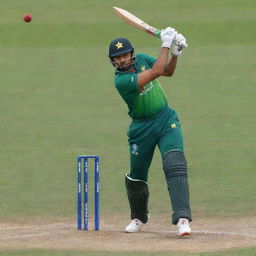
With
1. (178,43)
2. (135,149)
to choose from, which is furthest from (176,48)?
(135,149)

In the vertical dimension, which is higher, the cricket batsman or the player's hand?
the player's hand

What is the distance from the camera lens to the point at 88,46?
24391 millimetres

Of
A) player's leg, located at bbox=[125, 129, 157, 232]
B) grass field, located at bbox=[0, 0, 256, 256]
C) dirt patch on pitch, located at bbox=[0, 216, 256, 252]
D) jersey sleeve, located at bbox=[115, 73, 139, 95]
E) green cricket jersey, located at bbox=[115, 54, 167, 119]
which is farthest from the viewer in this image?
grass field, located at bbox=[0, 0, 256, 256]

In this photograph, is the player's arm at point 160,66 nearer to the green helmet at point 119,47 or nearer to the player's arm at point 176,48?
the player's arm at point 176,48

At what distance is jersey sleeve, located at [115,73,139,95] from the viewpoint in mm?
8656

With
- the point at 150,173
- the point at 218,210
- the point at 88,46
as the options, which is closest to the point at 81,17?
the point at 88,46

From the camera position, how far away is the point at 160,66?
856cm

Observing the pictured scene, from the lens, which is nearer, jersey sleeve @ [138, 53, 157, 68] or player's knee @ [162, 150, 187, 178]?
player's knee @ [162, 150, 187, 178]

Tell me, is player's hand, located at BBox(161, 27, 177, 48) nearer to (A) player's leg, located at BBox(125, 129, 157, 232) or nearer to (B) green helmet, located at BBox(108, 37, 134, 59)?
(B) green helmet, located at BBox(108, 37, 134, 59)

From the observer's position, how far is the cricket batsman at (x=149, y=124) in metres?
8.62

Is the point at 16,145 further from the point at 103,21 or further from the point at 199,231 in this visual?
the point at 103,21

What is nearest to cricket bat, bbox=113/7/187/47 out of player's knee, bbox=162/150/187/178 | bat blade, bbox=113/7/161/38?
bat blade, bbox=113/7/161/38

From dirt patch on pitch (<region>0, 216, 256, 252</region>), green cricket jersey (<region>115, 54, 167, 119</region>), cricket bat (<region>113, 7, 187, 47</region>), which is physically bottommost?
dirt patch on pitch (<region>0, 216, 256, 252</region>)

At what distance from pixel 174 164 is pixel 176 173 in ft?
0.27
